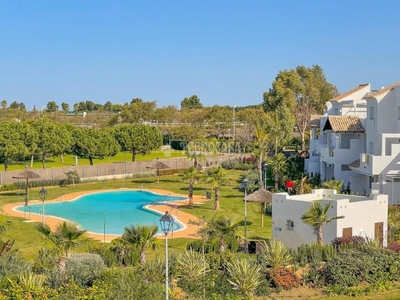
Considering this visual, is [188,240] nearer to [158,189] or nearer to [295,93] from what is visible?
[158,189]

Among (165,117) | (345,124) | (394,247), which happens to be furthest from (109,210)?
(165,117)

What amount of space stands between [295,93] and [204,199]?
44949mm

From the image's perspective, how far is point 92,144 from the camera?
2088 inches

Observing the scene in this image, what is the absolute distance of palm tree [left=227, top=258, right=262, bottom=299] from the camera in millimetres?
16609

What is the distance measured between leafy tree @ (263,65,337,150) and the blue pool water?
127 ft

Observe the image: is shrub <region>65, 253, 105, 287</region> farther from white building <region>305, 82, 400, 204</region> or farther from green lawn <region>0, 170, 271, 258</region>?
white building <region>305, 82, 400, 204</region>

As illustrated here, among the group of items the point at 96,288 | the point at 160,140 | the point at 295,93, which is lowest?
the point at 96,288

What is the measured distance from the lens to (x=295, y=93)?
260 ft

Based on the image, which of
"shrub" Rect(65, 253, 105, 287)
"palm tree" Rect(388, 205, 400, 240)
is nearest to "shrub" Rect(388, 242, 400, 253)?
"palm tree" Rect(388, 205, 400, 240)

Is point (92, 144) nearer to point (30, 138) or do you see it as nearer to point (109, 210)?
point (30, 138)

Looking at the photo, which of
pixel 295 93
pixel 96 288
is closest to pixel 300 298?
pixel 96 288

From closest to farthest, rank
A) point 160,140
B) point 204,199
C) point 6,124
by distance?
point 204,199, point 6,124, point 160,140

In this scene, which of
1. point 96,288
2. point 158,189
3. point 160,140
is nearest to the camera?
point 96,288

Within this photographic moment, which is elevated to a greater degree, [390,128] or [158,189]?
[390,128]
